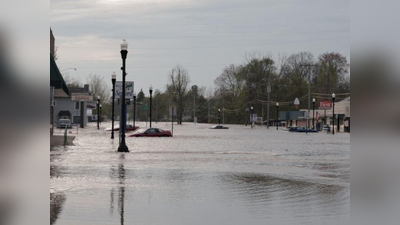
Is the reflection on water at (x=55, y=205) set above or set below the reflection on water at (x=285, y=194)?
above

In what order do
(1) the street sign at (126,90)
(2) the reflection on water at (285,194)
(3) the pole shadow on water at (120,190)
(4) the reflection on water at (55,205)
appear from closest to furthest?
1. (4) the reflection on water at (55,205)
2. (3) the pole shadow on water at (120,190)
3. (2) the reflection on water at (285,194)
4. (1) the street sign at (126,90)

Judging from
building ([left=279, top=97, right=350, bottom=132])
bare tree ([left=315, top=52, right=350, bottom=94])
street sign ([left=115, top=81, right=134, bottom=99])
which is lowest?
building ([left=279, top=97, right=350, bottom=132])

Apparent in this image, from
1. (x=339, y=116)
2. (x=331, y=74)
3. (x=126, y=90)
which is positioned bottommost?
(x=339, y=116)

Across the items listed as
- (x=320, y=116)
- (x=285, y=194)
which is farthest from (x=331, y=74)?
(x=285, y=194)

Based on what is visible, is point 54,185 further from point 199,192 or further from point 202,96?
point 202,96

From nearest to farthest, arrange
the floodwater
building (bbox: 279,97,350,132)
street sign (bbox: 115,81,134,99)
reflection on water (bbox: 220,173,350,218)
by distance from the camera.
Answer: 1. the floodwater
2. reflection on water (bbox: 220,173,350,218)
3. street sign (bbox: 115,81,134,99)
4. building (bbox: 279,97,350,132)

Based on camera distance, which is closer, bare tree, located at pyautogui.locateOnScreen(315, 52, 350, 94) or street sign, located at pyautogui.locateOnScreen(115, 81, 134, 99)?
street sign, located at pyautogui.locateOnScreen(115, 81, 134, 99)

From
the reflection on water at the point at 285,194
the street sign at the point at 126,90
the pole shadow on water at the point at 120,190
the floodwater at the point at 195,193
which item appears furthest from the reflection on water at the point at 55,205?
the street sign at the point at 126,90

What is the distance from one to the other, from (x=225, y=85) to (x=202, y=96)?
108 ft

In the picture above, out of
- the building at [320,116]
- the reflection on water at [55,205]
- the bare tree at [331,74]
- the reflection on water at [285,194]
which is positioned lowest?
the reflection on water at [285,194]

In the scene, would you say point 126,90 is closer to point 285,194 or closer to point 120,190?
point 120,190

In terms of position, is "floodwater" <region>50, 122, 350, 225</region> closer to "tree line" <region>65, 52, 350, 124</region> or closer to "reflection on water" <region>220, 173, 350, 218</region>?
"reflection on water" <region>220, 173, 350, 218</region>

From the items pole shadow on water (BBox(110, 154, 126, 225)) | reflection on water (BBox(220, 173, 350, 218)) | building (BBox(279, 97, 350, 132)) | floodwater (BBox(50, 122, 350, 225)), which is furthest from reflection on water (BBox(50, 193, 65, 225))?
building (BBox(279, 97, 350, 132))

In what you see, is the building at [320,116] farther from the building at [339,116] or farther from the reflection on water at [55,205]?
the reflection on water at [55,205]
